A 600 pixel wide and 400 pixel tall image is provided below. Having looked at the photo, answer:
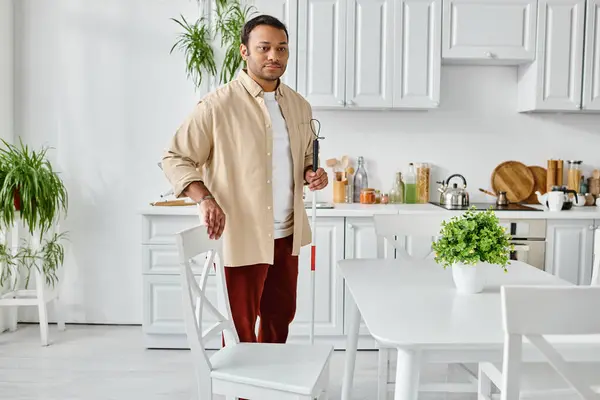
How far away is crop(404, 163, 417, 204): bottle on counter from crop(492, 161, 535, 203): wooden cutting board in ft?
1.86

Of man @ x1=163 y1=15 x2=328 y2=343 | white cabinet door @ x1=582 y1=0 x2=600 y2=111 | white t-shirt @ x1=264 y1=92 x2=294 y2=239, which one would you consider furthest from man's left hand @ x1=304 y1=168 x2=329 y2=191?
white cabinet door @ x1=582 y1=0 x2=600 y2=111

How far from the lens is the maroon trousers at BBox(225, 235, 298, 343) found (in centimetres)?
247

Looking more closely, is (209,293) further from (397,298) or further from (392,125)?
(397,298)

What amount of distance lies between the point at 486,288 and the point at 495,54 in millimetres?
2361

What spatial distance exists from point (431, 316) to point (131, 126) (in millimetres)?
3144

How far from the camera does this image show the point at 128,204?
4414 mm

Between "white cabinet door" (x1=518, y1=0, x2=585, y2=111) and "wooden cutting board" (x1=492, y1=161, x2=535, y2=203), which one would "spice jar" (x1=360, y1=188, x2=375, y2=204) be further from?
"white cabinet door" (x1=518, y1=0, x2=585, y2=111)

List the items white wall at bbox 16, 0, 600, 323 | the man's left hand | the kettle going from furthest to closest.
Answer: white wall at bbox 16, 0, 600, 323
the kettle
the man's left hand

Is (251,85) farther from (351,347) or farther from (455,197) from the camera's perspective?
(455,197)

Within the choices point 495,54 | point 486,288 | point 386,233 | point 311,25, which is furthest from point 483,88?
point 486,288

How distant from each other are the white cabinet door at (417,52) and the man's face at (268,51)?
5.75ft

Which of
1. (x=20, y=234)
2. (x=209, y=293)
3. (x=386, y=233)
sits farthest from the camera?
(x=20, y=234)

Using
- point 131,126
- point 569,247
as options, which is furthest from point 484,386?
point 131,126

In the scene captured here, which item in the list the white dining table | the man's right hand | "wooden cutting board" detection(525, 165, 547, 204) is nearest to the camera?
the white dining table
